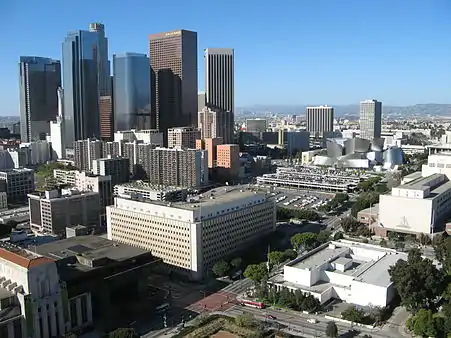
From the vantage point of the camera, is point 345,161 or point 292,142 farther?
point 292,142

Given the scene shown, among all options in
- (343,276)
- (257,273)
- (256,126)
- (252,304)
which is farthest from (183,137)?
(256,126)

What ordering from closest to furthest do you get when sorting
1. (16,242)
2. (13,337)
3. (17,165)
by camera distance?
(13,337)
(16,242)
(17,165)

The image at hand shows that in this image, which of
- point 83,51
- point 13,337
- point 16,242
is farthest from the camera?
point 83,51

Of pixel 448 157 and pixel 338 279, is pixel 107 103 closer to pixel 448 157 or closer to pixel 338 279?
pixel 448 157

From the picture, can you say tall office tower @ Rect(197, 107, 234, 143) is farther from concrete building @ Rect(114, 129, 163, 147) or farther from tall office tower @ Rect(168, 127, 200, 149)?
concrete building @ Rect(114, 129, 163, 147)

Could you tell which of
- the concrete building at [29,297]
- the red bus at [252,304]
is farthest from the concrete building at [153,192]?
the concrete building at [29,297]

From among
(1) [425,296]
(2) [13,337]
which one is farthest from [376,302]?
(2) [13,337]

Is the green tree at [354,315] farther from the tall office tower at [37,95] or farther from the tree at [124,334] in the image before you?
the tall office tower at [37,95]
